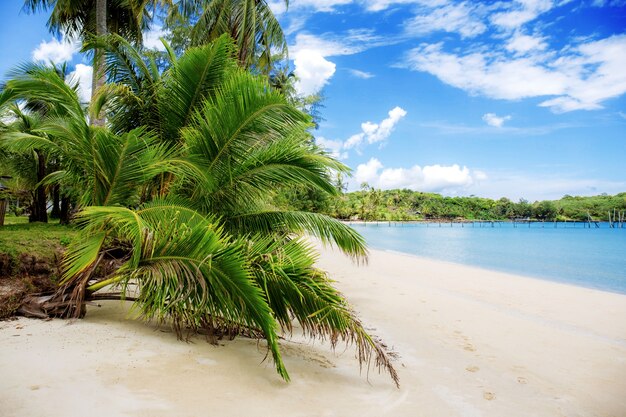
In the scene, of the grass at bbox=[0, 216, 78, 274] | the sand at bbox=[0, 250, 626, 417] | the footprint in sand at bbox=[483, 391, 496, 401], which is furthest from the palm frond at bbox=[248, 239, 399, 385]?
the grass at bbox=[0, 216, 78, 274]

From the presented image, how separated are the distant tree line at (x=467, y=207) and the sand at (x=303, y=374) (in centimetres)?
8603

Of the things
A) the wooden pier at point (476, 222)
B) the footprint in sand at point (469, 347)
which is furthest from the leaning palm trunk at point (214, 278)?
the wooden pier at point (476, 222)

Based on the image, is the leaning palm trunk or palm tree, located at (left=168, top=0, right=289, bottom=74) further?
palm tree, located at (left=168, top=0, right=289, bottom=74)

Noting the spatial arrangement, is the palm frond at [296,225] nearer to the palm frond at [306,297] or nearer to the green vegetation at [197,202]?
the green vegetation at [197,202]

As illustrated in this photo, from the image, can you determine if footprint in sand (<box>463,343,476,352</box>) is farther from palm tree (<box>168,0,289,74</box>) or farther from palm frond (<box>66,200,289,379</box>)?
palm tree (<box>168,0,289,74</box>)

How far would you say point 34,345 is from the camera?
11.0 feet

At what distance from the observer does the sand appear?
2.76m

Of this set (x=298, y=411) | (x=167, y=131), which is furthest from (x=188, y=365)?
(x=167, y=131)

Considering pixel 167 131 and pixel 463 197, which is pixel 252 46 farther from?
pixel 463 197

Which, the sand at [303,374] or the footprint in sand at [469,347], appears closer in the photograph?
the sand at [303,374]

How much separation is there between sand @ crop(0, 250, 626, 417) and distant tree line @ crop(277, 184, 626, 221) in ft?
282

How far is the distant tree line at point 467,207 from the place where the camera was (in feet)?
315

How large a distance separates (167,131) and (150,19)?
16973mm

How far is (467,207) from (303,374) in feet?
508
